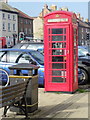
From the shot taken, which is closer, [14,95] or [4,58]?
[14,95]

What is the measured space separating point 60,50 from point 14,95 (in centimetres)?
338

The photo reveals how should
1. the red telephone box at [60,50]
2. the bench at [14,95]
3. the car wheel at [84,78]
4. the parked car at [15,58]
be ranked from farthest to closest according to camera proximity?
the car wheel at [84,78] < the parked car at [15,58] < the red telephone box at [60,50] < the bench at [14,95]

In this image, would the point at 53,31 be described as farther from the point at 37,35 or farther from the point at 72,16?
the point at 37,35

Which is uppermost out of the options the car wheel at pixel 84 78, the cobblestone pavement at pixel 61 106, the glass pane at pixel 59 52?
the glass pane at pixel 59 52

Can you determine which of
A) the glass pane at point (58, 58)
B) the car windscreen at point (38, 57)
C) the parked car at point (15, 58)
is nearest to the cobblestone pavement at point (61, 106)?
the glass pane at point (58, 58)

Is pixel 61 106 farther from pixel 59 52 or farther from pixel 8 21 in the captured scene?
pixel 8 21

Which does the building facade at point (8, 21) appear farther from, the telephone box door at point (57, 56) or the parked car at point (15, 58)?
the telephone box door at point (57, 56)

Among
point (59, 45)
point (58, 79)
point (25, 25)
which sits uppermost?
point (25, 25)

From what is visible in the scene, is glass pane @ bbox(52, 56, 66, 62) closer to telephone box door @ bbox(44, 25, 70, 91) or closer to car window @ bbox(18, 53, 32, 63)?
telephone box door @ bbox(44, 25, 70, 91)

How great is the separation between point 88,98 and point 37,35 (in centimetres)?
6413

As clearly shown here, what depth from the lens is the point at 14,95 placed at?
16.5 ft

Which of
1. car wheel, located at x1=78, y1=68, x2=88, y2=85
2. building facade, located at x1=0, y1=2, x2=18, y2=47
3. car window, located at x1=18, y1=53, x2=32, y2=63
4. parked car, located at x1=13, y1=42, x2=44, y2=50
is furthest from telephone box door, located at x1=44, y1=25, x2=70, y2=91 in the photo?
building facade, located at x1=0, y1=2, x2=18, y2=47

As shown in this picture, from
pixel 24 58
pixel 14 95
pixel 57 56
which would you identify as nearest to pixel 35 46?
pixel 24 58

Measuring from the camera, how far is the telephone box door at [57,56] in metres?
8.05
